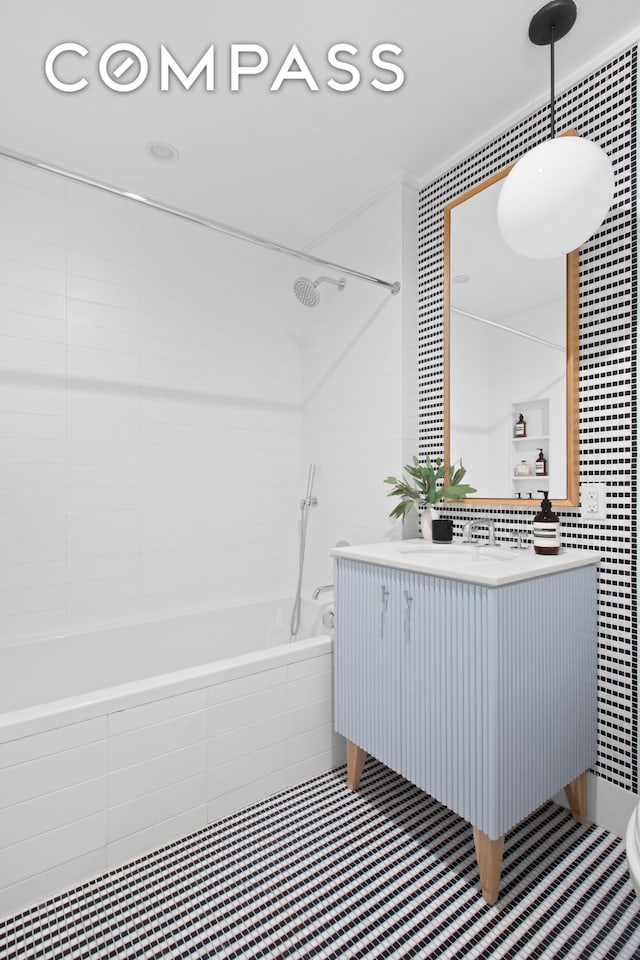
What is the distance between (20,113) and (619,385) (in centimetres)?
241

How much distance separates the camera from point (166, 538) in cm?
251

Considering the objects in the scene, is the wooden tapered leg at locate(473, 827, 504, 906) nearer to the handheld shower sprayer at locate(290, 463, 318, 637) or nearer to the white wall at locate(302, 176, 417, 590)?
the white wall at locate(302, 176, 417, 590)

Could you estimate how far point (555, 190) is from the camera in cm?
139

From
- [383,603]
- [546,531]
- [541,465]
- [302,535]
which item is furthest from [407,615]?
[302,535]

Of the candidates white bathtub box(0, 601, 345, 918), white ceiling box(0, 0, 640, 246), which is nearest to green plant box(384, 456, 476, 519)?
white bathtub box(0, 601, 345, 918)

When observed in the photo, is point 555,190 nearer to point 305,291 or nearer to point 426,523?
point 305,291

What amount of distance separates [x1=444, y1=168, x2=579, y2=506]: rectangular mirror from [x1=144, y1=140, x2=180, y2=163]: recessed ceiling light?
1.21m

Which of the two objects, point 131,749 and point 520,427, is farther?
point 520,427

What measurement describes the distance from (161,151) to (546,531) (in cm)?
219

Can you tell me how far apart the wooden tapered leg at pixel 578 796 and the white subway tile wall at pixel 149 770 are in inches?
33.3

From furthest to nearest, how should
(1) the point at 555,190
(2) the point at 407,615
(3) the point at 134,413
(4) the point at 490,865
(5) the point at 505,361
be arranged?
(3) the point at 134,413 → (5) the point at 505,361 → (2) the point at 407,615 → (1) the point at 555,190 → (4) the point at 490,865

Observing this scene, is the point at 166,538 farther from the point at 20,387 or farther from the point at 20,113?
the point at 20,113

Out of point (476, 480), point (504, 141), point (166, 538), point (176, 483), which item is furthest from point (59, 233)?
point (476, 480)

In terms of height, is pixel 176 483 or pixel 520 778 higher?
pixel 176 483
